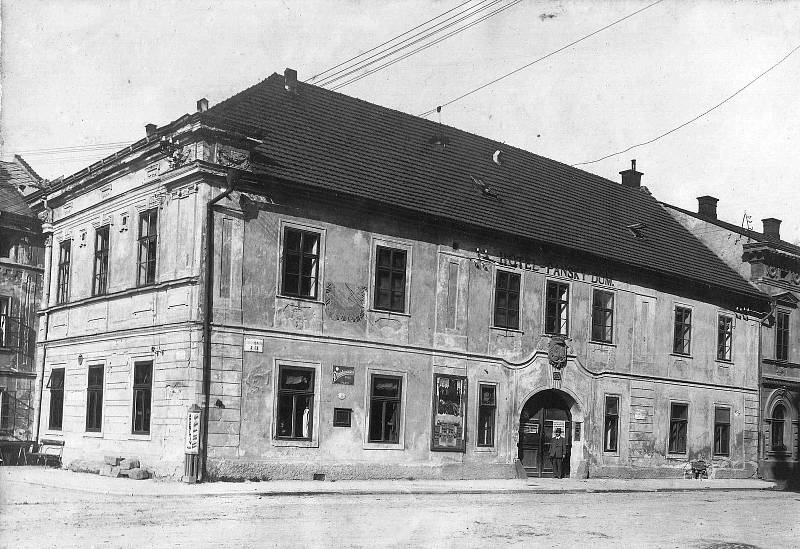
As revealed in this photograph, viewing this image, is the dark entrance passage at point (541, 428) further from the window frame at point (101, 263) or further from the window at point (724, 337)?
the window frame at point (101, 263)

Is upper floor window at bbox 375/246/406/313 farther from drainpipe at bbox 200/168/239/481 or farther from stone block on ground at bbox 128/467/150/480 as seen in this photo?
stone block on ground at bbox 128/467/150/480

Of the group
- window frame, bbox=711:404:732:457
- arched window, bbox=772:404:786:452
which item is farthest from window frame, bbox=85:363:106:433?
arched window, bbox=772:404:786:452

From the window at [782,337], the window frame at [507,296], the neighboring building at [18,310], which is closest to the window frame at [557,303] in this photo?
the window frame at [507,296]

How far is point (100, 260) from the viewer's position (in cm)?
2306

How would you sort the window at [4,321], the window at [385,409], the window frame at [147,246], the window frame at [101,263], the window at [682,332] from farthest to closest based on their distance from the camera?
1. the window at [682,332]
2. the window at [4,321]
3. the window frame at [101,263]
4. the window at [385,409]
5. the window frame at [147,246]

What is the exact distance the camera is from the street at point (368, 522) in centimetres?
1106

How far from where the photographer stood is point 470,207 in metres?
24.3

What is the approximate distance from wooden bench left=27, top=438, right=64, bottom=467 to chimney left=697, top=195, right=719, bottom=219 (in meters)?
26.4

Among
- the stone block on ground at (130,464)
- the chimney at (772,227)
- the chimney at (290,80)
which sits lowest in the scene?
the stone block on ground at (130,464)

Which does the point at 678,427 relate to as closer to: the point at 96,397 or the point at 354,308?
the point at 354,308

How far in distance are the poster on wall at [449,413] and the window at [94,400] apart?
7978 millimetres

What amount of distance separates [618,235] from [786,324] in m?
9.20

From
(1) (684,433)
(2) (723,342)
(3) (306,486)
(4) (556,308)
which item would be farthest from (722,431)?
(3) (306,486)

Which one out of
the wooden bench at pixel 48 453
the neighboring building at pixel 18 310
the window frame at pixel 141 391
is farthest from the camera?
the neighboring building at pixel 18 310
